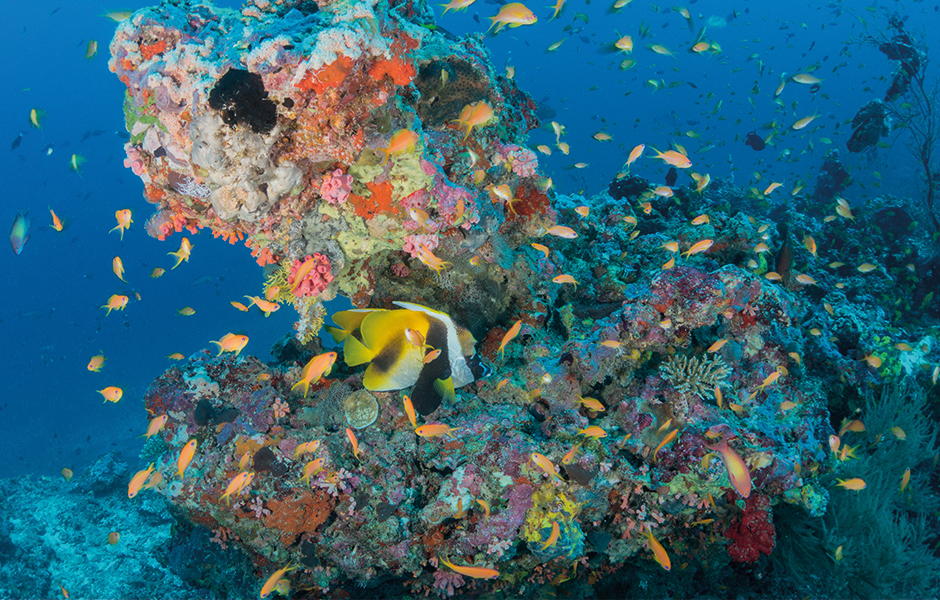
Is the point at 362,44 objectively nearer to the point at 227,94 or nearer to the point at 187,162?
the point at 227,94

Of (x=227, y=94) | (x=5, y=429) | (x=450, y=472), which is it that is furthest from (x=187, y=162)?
(x=5, y=429)

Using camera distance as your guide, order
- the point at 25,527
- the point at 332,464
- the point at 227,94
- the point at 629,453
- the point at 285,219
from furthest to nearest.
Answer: the point at 25,527
the point at 629,453
the point at 332,464
the point at 285,219
the point at 227,94

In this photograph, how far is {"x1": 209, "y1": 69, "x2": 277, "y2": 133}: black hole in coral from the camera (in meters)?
2.84

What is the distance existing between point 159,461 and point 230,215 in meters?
2.85

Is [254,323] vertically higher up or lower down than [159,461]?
lower down

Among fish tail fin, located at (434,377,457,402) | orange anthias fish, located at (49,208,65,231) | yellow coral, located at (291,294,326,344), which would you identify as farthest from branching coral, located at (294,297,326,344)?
orange anthias fish, located at (49,208,65,231)

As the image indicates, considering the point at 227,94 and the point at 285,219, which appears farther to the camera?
the point at 285,219

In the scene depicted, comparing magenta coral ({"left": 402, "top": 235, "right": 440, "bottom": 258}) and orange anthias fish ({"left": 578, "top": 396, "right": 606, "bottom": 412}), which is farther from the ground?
magenta coral ({"left": 402, "top": 235, "right": 440, "bottom": 258})

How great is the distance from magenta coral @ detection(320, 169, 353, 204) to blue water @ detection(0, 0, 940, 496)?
77.2ft

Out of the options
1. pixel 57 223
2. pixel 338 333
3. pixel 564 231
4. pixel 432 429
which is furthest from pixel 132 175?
pixel 432 429

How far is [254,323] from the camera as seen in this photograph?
3950 cm

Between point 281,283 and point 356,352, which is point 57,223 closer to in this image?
point 281,283

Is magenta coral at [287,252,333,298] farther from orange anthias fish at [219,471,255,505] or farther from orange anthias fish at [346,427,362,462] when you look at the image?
orange anthias fish at [219,471,255,505]

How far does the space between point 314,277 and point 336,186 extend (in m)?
0.87
